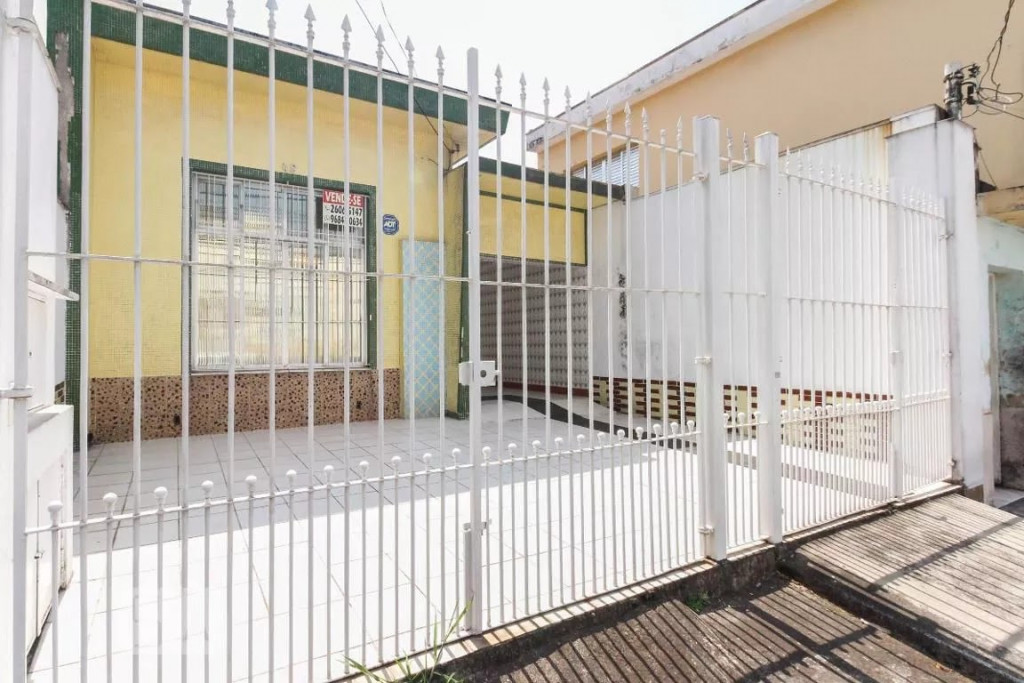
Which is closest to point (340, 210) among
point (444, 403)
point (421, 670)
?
point (444, 403)

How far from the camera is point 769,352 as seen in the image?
2.93 meters

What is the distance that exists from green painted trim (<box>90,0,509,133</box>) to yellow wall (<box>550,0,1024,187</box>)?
3.33 meters

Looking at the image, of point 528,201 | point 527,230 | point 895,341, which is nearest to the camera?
point 895,341

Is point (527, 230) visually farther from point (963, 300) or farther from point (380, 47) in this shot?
point (380, 47)

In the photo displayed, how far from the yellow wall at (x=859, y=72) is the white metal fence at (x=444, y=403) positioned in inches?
70.3

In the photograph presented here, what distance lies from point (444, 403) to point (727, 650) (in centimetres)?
209

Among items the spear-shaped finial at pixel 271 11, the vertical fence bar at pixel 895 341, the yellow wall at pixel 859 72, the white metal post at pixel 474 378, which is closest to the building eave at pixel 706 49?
the yellow wall at pixel 859 72

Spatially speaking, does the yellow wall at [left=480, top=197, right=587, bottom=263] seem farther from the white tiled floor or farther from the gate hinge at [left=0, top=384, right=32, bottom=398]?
the gate hinge at [left=0, top=384, right=32, bottom=398]

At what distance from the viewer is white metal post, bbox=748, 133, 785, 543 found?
2906 mm

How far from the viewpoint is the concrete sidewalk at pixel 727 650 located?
1981 mm

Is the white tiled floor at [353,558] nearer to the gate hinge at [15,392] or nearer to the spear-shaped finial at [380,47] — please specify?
the gate hinge at [15,392]

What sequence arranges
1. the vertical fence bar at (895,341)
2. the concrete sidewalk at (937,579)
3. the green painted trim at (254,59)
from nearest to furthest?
the concrete sidewalk at (937,579) → the vertical fence bar at (895,341) → the green painted trim at (254,59)

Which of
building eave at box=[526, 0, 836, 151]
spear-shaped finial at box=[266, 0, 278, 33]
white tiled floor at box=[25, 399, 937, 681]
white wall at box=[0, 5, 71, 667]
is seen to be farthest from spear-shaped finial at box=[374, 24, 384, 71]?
building eave at box=[526, 0, 836, 151]

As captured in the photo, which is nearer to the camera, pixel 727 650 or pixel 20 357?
pixel 20 357
